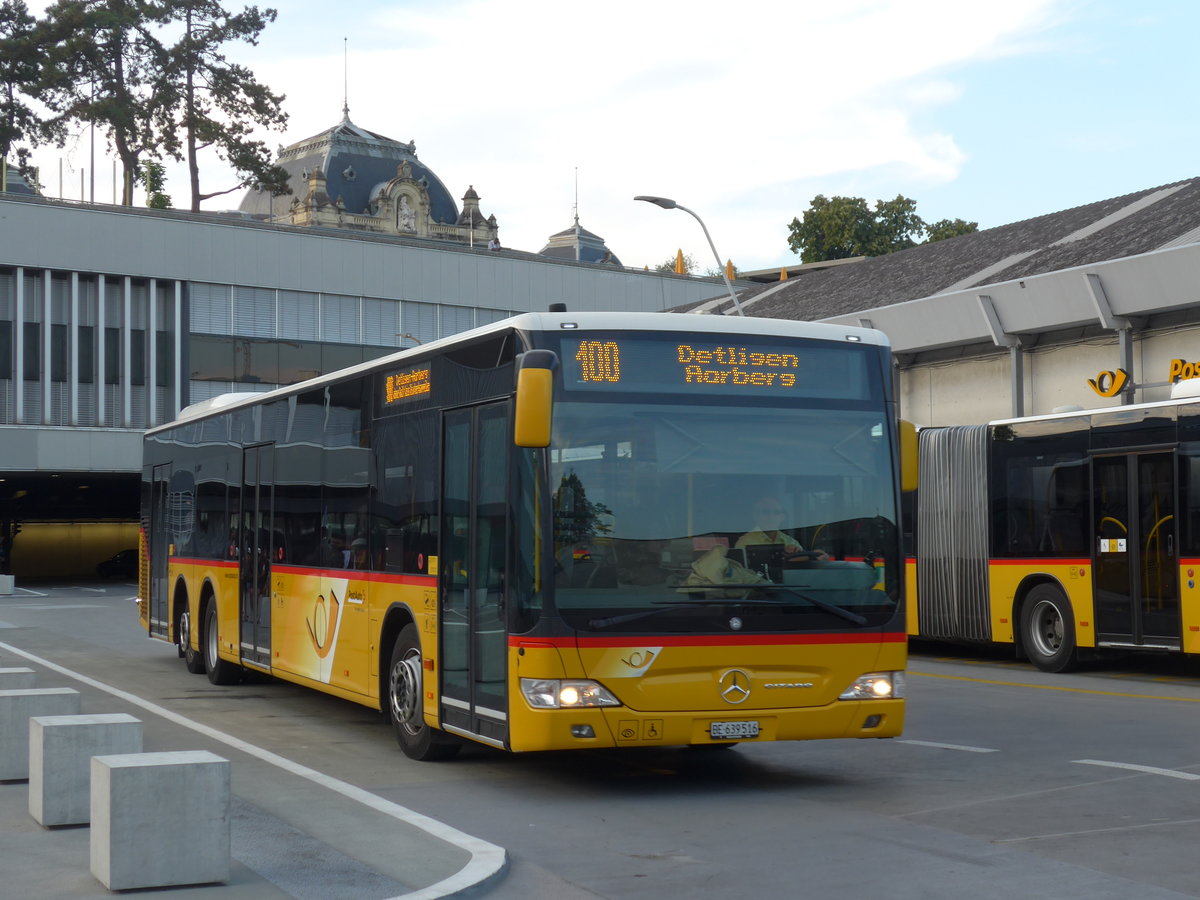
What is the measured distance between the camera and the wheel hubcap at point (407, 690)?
11320mm

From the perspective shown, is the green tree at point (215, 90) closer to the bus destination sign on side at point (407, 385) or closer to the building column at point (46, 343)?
the building column at point (46, 343)

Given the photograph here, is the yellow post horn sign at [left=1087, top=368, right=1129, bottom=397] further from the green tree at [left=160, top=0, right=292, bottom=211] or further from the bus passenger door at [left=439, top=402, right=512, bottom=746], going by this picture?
the green tree at [left=160, top=0, right=292, bottom=211]

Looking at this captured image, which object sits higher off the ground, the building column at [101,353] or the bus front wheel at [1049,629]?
the building column at [101,353]

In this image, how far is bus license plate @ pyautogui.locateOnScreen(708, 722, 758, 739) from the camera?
964 cm

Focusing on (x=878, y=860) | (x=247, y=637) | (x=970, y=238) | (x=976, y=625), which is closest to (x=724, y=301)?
(x=970, y=238)

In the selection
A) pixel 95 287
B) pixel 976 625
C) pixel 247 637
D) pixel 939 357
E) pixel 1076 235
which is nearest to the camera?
pixel 247 637

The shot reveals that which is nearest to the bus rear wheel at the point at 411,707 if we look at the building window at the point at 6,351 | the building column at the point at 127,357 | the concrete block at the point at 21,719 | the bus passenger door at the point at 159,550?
the concrete block at the point at 21,719

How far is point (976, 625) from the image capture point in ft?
67.4

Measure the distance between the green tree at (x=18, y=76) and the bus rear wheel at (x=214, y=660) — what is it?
48513mm

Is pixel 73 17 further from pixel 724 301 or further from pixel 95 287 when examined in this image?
pixel 724 301

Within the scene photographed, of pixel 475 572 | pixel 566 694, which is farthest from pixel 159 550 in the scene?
pixel 566 694

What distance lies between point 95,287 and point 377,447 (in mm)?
40856

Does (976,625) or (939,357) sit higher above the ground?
(939,357)

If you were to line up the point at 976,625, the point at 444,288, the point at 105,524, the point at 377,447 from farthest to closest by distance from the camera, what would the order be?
1. the point at 105,524
2. the point at 444,288
3. the point at 976,625
4. the point at 377,447
